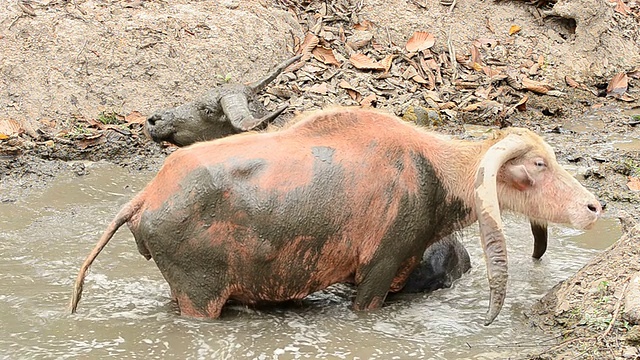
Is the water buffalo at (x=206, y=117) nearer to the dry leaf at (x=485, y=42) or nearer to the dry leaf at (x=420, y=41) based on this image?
the dry leaf at (x=420, y=41)

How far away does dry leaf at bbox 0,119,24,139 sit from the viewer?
10117mm

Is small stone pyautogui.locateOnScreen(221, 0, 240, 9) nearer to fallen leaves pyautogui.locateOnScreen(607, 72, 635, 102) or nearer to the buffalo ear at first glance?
fallen leaves pyautogui.locateOnScreen(607, 72, 635, 102)

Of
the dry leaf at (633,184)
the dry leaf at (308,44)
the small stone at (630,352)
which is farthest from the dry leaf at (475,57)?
the small stone at (630,352)

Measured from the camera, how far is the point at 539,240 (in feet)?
23.6

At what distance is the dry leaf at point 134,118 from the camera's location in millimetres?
10695

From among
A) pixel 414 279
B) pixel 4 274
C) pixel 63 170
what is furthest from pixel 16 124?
pixel 414 279

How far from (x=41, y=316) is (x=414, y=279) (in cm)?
249

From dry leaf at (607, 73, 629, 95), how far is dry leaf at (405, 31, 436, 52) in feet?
7.99

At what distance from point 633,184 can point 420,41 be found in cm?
434

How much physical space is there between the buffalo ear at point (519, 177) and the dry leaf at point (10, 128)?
5772mm

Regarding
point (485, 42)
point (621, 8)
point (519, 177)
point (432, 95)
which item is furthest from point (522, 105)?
point (519, 177)

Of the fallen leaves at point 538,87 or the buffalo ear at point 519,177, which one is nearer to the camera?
the buffalo ear at point 519,177

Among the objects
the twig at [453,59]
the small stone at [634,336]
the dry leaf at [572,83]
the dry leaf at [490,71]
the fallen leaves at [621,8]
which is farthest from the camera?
the fallen leaves at [621,8]

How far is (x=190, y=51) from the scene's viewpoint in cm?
1153
